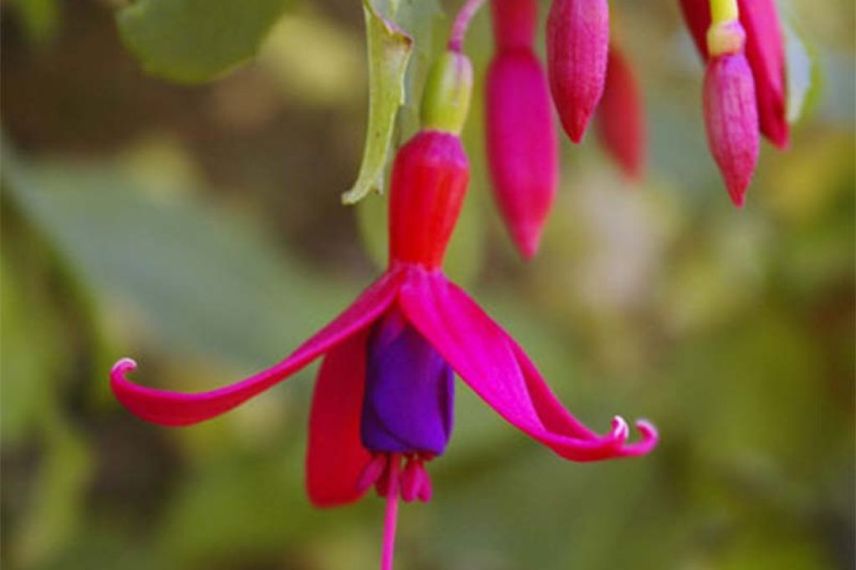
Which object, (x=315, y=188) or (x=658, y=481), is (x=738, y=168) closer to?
(x=658, y=481)

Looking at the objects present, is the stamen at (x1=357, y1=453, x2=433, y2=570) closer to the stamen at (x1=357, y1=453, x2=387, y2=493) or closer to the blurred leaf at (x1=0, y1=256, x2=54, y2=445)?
the stamen at (x1=357, y1=453, x2=387, y2=493)

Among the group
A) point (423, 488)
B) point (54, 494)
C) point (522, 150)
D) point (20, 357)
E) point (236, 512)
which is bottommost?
point (236, 512)

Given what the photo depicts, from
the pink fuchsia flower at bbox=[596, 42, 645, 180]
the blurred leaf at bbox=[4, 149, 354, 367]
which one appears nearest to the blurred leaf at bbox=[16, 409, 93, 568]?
the blurred leaf at bbox=[4, 149, 354, 367]

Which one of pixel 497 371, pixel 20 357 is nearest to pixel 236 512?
pixel 20 357

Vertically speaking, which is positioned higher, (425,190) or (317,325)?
(425,190)

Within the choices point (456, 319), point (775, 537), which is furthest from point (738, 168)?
point (775, 537)

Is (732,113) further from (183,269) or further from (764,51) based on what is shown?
(183,269)

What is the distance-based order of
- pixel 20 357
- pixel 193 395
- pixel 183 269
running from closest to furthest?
pixel 193 395 < pixel 20 357 < pixel 183 269
